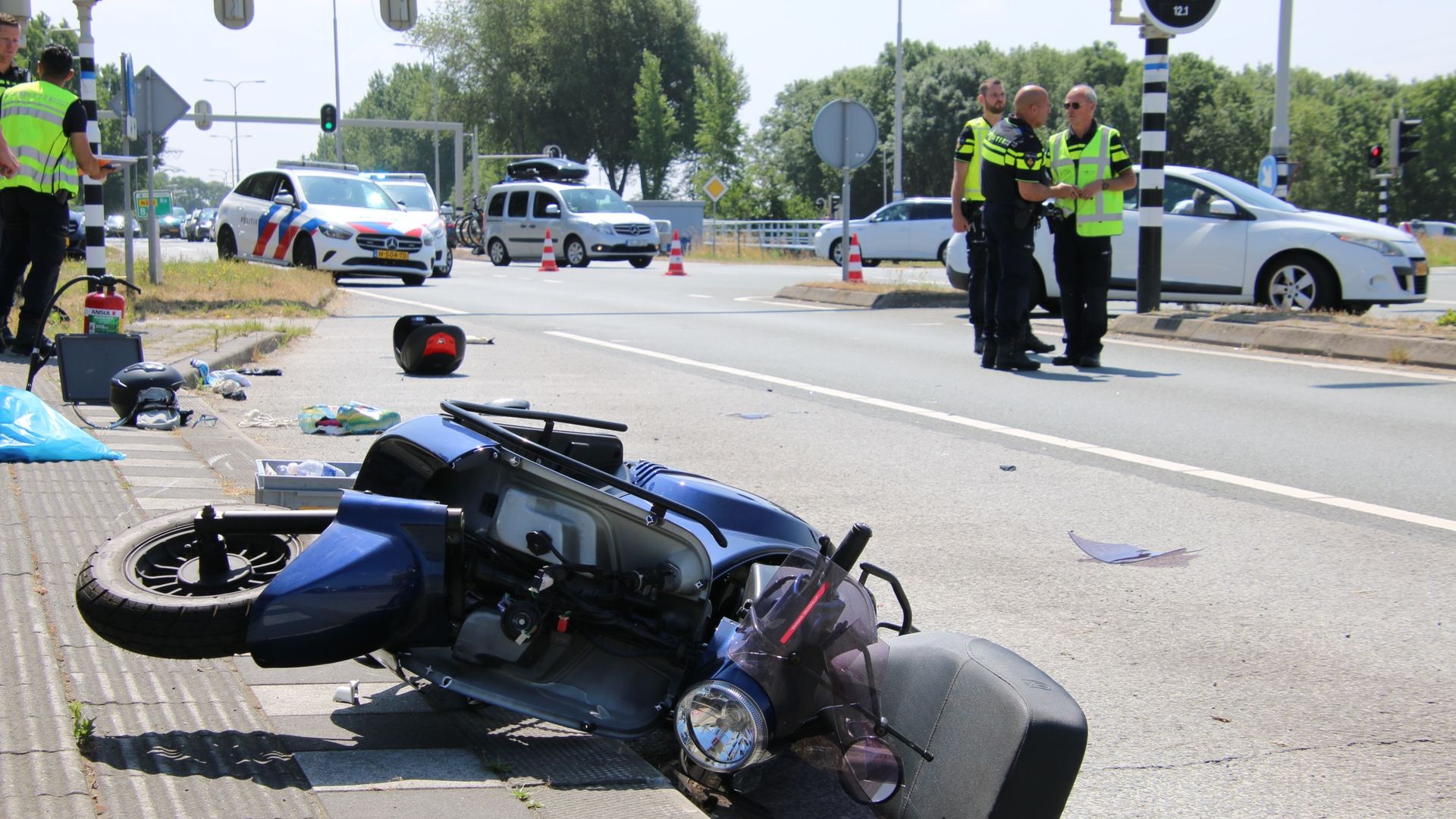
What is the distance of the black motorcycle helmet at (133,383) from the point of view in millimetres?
7184

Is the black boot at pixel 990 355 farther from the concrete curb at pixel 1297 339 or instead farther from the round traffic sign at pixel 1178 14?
the round traffic sign at pixel 1178 14

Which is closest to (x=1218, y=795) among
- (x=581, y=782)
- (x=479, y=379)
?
(x=581, y=782)

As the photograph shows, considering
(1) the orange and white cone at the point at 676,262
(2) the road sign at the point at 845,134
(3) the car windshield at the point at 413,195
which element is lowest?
(1) the orange and white cone at the point at 676,262

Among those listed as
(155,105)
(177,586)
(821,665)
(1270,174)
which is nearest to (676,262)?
(1270,174)

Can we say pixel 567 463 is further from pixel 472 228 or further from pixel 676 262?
pixel 472 228

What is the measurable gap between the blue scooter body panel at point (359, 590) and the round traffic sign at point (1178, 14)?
11480mm

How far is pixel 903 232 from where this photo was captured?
33.6 meters

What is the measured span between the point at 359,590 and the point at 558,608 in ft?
1.34

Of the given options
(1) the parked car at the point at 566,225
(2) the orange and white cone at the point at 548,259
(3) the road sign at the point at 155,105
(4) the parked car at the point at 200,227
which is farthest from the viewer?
(4) the parked car at the point at 200,227

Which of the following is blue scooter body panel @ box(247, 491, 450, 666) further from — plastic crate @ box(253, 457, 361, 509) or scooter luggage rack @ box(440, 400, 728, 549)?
plastic crate @ box(253, 457, 361, 509)

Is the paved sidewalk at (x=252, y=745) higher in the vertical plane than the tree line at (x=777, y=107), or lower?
lower

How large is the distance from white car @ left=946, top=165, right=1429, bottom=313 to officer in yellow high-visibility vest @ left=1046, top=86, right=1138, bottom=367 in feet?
6.45

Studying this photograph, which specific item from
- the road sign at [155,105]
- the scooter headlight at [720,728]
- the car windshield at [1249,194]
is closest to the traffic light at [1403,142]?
the car windshield at [1249,194]

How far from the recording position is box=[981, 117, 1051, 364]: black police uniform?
10.7 meters
